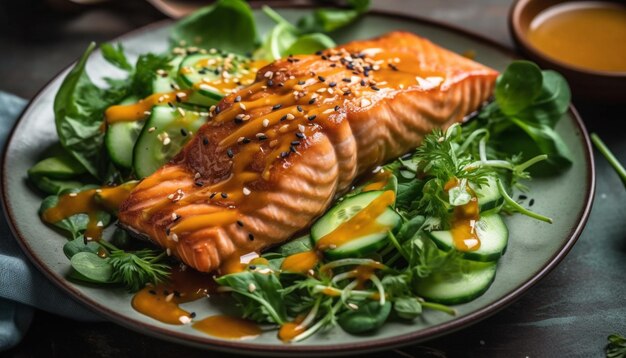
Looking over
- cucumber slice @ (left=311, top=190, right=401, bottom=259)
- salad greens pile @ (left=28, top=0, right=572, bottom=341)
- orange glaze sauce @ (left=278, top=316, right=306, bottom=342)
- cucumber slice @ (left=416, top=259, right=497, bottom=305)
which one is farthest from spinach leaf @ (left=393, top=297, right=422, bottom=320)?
orange glaze sauce @ (left=278, top=316, right=306, bottom=342)

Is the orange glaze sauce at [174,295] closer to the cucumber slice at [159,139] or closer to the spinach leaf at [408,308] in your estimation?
the cucumber slice at [159,139]

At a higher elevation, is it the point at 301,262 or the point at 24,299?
the point at 301,262

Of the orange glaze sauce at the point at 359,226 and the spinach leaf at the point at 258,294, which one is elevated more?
the orange glaze sauce at the point at 359,226

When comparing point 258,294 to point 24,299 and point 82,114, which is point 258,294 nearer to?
point 24,299

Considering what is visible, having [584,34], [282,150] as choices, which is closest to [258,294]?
[282,150]

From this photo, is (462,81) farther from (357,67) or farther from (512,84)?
(357,67)

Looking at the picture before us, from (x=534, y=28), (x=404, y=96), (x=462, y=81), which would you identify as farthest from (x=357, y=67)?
(x=534, y=28)

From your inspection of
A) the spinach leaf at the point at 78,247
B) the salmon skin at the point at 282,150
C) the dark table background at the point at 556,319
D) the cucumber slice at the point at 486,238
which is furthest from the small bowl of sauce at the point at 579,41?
the spinach leaf at the point at 78,247
